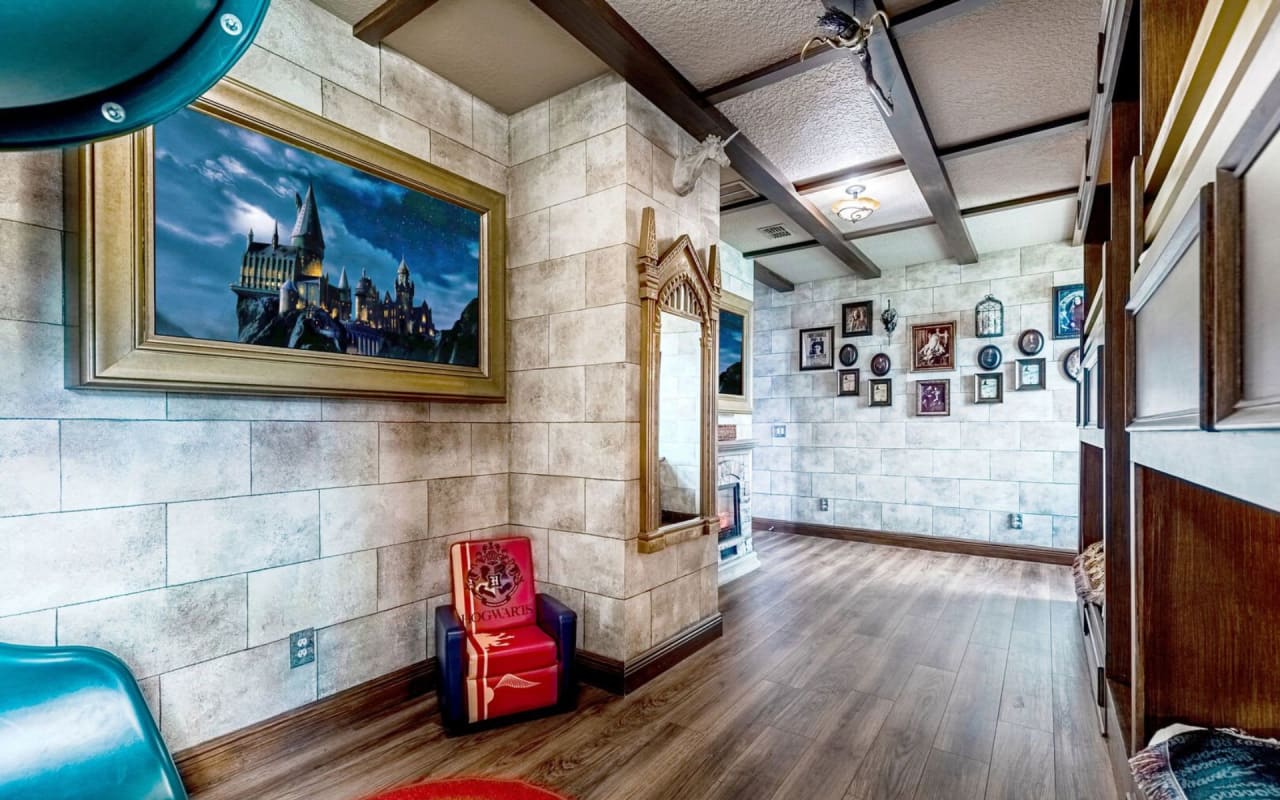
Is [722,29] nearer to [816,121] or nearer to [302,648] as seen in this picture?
[816,121]

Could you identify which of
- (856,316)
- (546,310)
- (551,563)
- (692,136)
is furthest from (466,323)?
(856,316)

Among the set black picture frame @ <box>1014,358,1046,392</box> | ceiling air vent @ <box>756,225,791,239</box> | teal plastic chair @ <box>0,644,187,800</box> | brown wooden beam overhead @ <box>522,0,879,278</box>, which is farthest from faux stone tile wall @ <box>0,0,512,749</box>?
black picture frame @ <box>1014,358,1046,392</box>

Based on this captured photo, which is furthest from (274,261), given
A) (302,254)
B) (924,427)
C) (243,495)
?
(924,427)

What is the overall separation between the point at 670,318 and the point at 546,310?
649 millimetres

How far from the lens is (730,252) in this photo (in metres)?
5.42

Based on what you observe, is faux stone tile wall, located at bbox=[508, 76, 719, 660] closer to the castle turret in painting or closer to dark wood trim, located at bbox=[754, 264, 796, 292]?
the castle turret in painting

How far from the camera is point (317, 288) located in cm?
228

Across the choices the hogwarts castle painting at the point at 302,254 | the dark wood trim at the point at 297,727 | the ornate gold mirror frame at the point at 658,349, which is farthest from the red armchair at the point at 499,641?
the hogwarts castle painting at the point at 302,254

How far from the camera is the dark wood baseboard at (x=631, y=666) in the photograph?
8.84 feet

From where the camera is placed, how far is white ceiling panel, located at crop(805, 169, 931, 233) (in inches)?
152

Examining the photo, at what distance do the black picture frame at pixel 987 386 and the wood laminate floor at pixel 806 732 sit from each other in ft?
7.99

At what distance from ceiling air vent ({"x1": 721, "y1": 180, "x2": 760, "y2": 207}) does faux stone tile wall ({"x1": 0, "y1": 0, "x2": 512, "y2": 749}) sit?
1.71 metres

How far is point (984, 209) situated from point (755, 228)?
172 cm

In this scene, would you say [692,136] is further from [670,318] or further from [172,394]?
[172,394]
